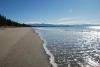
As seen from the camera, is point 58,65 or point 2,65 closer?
point 2,65

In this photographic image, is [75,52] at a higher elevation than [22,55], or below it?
below

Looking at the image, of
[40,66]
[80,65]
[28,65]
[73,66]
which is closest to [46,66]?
[40,66]

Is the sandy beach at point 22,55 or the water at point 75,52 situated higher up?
the sandy beach at point 22,55

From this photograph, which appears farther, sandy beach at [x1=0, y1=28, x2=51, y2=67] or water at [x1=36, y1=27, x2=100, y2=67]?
water at [x1=36, y1=27, x2=100, y2=67]

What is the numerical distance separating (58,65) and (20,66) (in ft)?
5.84

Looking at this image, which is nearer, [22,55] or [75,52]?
[22,55]

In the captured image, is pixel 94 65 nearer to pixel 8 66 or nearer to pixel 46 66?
pixel 46 66

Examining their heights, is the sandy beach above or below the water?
above

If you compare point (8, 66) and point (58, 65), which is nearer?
point (8, 66)

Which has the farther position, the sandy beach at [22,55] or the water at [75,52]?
the water at [75,52]

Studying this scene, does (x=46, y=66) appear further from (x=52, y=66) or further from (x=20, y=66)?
(x=20, y=66)

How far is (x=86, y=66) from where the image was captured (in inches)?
244

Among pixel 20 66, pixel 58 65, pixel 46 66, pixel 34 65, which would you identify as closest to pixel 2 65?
pixel 20 66

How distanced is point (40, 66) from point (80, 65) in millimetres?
1933
